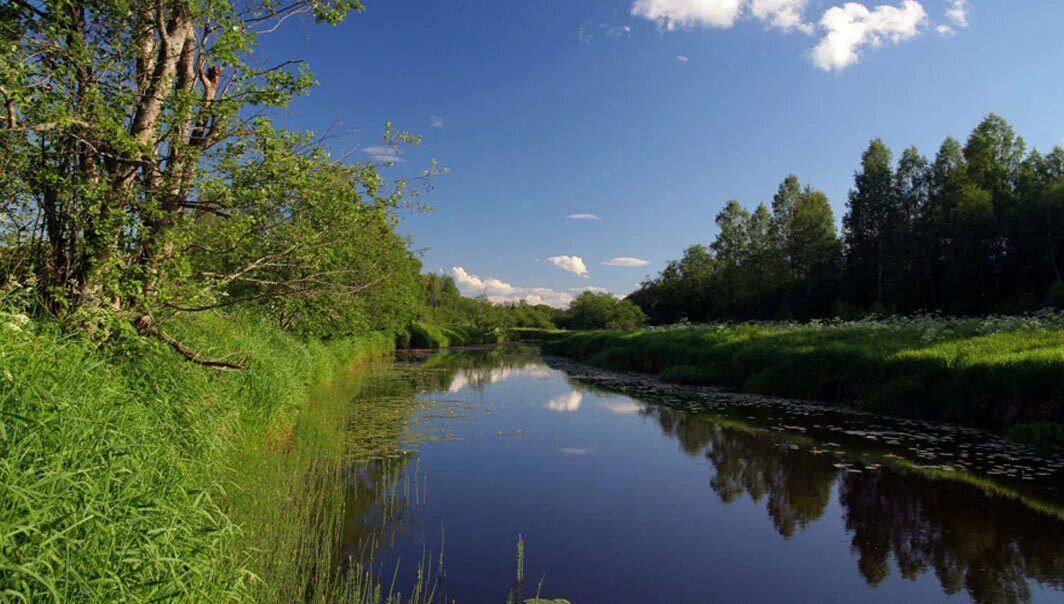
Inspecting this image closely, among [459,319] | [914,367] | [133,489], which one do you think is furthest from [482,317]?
[133,489]

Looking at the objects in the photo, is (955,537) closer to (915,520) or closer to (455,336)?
(915,520)

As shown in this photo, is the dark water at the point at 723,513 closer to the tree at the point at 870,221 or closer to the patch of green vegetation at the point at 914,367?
the patch of green vegetation at the point at 914,367

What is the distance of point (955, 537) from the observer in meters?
7.12

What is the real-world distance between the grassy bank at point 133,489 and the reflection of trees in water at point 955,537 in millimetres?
6554

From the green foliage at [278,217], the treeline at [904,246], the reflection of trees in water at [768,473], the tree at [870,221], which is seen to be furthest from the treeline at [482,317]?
the green foliage at [278,217]

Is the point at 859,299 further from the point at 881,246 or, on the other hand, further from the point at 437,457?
the point at 437,457

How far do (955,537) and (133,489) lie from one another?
29.3 feet

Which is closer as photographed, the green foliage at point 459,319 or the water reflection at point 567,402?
the water reflection at point 567,402

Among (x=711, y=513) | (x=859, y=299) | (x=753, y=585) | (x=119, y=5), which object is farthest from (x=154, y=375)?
(x=859, y=299)

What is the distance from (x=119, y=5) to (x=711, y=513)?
9451 millimetres

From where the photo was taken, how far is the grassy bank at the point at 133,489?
2699 mm

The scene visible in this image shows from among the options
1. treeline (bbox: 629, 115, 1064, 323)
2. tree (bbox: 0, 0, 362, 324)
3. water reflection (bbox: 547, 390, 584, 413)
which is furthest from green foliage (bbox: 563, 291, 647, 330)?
tree (bbox: 0, 0, 362, 324)

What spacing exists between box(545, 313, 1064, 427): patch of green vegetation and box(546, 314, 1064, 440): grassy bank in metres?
0.03

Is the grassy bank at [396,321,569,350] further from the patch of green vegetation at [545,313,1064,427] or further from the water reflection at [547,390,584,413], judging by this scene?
the patch of green vegetation at [545,313,1064,427]
